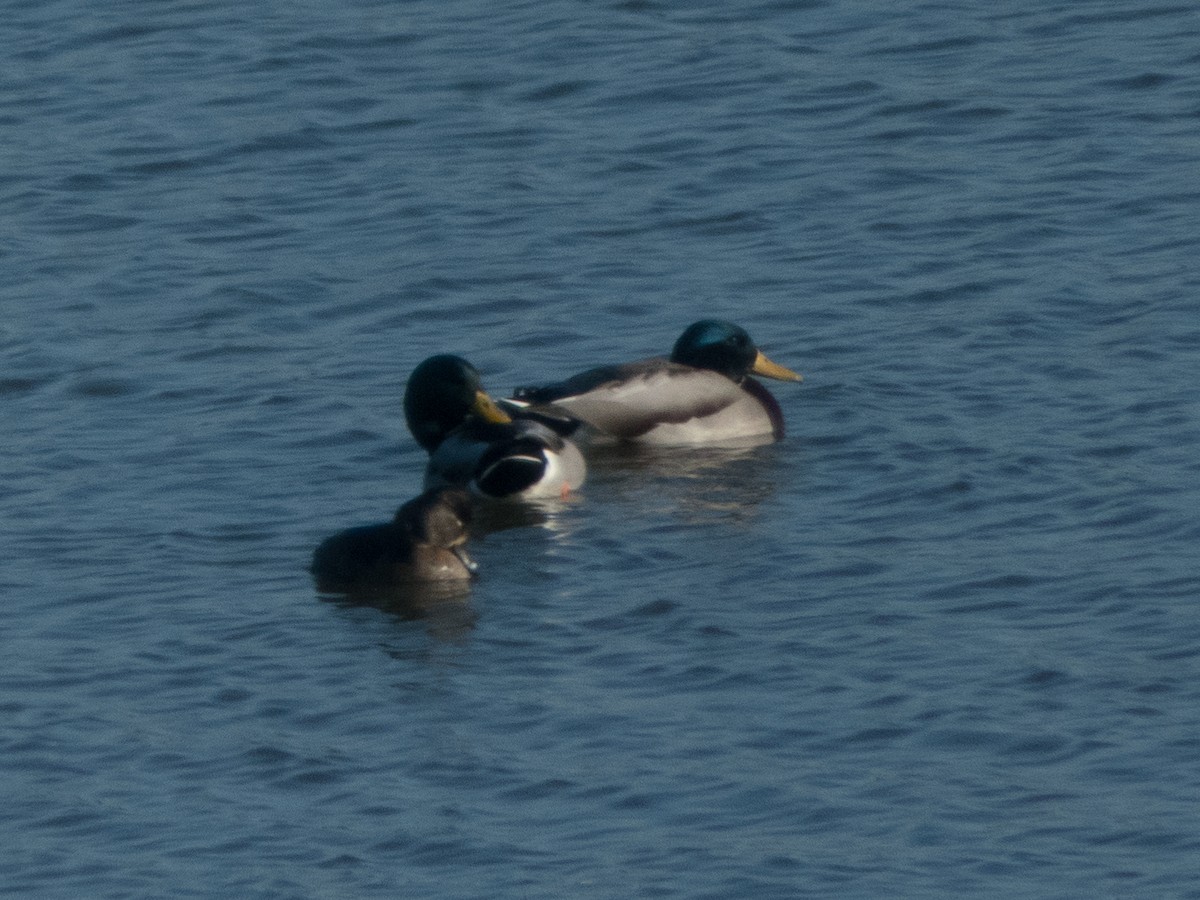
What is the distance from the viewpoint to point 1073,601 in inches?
371

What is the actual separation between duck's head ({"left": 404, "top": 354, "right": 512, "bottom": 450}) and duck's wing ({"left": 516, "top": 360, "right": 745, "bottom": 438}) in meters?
0.40

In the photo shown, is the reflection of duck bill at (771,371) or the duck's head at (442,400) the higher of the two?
the duck's head at (442,400)

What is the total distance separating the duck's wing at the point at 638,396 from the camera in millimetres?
12477

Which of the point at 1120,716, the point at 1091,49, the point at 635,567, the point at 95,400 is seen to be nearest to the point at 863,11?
the point at 1091,49

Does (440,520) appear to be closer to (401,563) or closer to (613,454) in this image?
(401,563)

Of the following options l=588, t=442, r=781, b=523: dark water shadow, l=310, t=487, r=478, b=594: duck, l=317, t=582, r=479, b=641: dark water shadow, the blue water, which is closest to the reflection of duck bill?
the blue water

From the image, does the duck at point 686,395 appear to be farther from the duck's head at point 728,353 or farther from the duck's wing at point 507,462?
the duck's wing at point 507,462

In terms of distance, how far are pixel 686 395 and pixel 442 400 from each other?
127 cm

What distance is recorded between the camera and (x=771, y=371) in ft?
42.9

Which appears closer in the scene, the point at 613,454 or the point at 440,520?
the point at 440,520

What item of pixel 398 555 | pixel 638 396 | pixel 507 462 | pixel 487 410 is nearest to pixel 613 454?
pixel 638 396

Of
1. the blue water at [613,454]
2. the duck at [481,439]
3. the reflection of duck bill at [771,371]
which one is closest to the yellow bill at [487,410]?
the duck at [481,439]

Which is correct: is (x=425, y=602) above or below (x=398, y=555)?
below

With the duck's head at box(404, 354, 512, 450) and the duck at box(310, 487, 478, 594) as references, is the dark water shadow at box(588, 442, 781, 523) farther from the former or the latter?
the duck at box(310, 487, 478, 594)
